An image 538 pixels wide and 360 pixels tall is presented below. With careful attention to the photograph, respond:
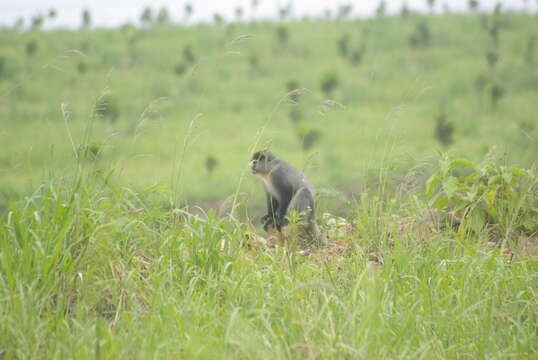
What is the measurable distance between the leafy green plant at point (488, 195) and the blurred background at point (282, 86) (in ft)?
20.5

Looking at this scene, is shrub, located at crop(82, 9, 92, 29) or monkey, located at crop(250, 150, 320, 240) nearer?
monkey, located at crop(250, 150, 320, 240)

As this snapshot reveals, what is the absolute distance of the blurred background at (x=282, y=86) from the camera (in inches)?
517

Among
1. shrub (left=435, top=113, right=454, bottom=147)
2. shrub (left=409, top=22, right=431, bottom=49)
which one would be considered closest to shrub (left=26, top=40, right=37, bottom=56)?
shrub (left=409, top=22, right=431, bottom=49)

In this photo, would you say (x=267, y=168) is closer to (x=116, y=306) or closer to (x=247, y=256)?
(x=247, y=256)

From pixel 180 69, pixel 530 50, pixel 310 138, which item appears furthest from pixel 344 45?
pixel 310 138

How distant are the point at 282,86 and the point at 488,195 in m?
15.1

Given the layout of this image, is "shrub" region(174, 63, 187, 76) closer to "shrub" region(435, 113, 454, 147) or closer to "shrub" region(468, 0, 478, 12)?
"shrub" region(435, 113, 454, 147)

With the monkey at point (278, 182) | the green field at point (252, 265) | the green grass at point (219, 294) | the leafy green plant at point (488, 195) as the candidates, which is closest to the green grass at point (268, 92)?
the monkey at point (278, 182)

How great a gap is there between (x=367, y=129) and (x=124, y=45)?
451 inches

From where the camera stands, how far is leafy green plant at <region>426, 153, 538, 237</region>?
12.6 ft

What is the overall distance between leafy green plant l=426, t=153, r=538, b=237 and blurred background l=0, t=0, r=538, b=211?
6240 mm

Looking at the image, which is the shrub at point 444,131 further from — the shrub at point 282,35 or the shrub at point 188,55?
the shrub at point 282,35

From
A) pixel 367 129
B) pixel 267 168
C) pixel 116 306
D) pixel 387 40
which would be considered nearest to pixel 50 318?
pixel 116 306

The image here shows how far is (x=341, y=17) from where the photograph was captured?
87.0ft
